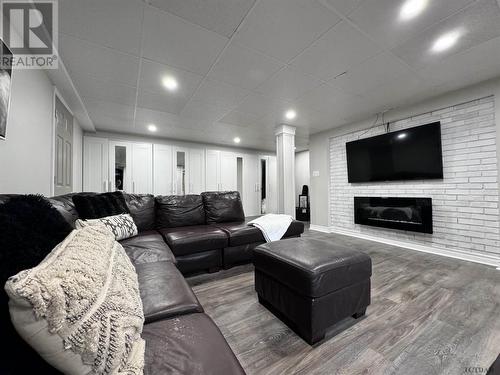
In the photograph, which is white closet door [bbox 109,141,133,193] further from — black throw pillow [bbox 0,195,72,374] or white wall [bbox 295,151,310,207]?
white wall [bbox 295,151,310,207]

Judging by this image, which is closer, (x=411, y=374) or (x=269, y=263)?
(x=411, y=374)

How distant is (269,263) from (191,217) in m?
1.66

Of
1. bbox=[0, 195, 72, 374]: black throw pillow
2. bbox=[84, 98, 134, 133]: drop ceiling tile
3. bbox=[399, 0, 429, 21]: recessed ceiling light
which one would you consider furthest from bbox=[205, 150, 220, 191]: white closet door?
bbox=[0, 195, 72, 374]: black throw pillow

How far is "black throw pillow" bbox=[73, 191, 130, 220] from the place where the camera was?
6.15 feet

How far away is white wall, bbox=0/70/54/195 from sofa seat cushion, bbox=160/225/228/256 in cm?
136

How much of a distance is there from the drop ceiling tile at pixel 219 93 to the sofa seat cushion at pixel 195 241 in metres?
1.90

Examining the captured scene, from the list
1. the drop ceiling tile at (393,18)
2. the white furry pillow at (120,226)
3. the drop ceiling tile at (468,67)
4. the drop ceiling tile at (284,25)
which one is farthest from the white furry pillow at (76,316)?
the drop ceiling tile at (468,67)

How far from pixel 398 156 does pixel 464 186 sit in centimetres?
93

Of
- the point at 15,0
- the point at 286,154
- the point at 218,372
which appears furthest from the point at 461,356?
the point at 15,0

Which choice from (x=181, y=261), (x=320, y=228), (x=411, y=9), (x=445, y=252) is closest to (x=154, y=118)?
(x=181, y=261)

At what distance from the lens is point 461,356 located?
1.17 metres

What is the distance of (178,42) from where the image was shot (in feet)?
6.16

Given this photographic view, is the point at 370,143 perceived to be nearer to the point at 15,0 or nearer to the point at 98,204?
the point at 98,204

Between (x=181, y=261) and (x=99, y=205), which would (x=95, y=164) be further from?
(x=181, y=261)
